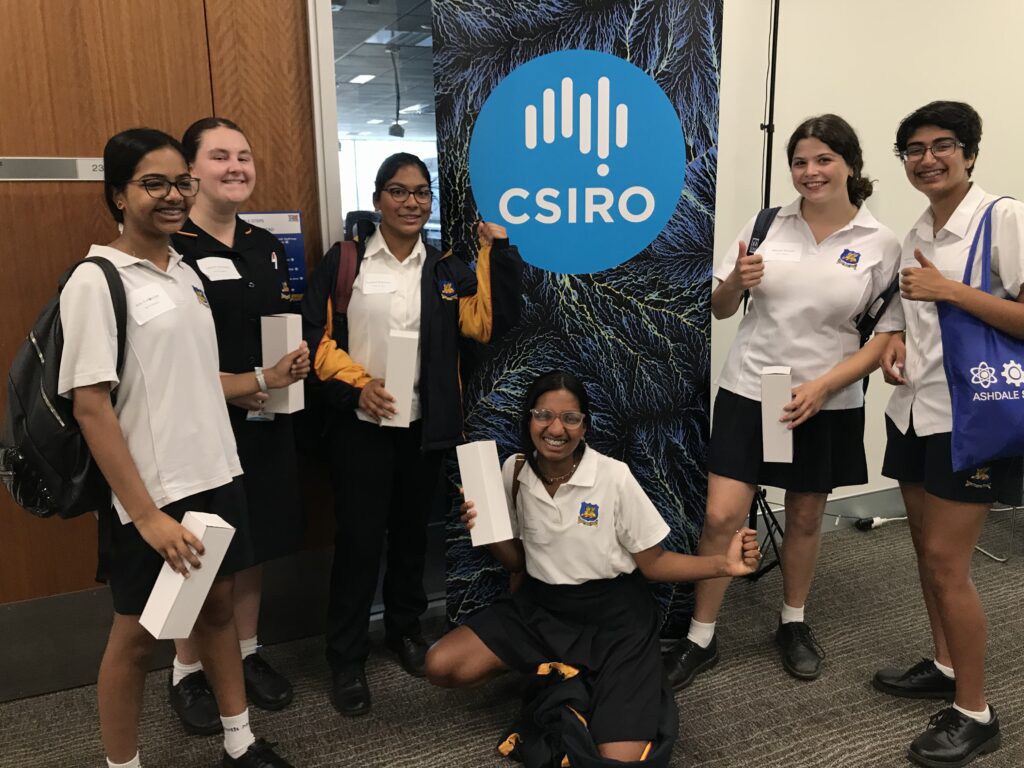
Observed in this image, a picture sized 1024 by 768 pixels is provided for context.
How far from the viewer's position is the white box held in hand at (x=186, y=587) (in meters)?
1.59

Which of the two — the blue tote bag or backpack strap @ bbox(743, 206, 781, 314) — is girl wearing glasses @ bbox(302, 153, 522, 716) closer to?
backpack strap @ bbox(743, 206, 781, 314)

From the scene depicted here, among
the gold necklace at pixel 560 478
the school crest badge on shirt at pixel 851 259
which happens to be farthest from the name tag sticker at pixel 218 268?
the school crest badge on shirt at pixel 851 259

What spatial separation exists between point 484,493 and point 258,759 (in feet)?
2.93

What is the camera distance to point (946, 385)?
2018 millimetres

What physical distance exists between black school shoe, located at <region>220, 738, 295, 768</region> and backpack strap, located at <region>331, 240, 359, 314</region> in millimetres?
1196

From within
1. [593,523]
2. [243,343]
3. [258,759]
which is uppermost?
[243,343]

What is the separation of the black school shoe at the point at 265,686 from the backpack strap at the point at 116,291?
1.25 m

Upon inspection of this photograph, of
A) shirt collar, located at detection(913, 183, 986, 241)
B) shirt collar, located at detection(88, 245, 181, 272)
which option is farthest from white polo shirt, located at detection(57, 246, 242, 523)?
shirt collar, located at detection(913, 183, 986, 241)

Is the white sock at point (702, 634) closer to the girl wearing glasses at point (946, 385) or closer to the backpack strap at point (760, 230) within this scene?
the girl wearing glasses at point (946, 385)

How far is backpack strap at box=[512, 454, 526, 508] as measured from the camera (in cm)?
227

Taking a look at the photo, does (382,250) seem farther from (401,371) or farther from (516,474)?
(516,474)

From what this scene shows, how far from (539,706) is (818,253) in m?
1.52

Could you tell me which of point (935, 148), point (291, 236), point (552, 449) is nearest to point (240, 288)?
point (291, 236)

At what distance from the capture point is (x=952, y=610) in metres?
Result: 2.10
